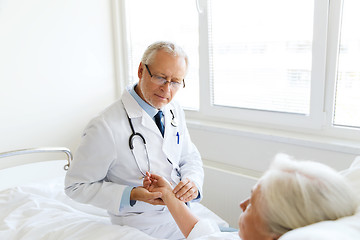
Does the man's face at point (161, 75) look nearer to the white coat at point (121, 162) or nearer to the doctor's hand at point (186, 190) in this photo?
the white coat at point (121, 162)

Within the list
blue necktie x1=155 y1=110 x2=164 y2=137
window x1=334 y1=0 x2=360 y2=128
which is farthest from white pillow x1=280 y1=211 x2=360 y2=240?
window x1=334 y1=0 x2=360 y2=128

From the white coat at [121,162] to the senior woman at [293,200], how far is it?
0.66 metres

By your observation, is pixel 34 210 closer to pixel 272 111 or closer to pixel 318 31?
pixel 272 111

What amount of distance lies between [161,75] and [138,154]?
0.35 m

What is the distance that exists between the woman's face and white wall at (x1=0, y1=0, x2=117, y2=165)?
2075 mm

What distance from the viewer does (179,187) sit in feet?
4.98

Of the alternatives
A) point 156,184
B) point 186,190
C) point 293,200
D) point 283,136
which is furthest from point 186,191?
point 283,136

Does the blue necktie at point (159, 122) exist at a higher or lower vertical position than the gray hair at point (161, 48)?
lower

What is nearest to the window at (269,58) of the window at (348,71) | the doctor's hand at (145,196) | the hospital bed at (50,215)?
the window at (348,71)

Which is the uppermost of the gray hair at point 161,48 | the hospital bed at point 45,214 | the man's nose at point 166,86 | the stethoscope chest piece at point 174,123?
the gray hair at point 161,48

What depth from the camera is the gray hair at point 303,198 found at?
855mm

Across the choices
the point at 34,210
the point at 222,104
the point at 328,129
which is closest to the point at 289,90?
the point at 328,129

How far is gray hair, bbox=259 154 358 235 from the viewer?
855 millimetres

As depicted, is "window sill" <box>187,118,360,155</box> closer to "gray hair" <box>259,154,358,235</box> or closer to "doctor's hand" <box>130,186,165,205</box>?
"doctor's hand" <box>130,186,165,205</box>
